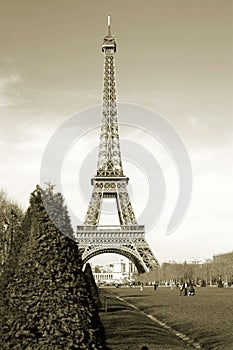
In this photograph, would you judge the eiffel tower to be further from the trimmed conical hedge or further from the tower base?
the trimmed conical hedge

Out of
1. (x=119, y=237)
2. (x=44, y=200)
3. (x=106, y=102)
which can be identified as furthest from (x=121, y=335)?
(x=106, y=102)

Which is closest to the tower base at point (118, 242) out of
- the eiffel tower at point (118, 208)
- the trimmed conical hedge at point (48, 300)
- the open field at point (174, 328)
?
the eiffel tower at point (118, 208)

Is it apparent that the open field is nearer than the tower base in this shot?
Yes

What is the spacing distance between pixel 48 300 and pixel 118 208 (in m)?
71.9

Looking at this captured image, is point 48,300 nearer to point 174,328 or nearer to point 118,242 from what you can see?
point 174,328

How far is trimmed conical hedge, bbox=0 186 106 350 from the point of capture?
762 cm

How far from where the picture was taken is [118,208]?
79.7 meters

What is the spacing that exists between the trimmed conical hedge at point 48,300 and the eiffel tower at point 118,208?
6420 centimetres

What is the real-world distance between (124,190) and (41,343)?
240ft

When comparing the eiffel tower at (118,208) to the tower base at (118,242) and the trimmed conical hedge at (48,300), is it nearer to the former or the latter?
the tower base at (118,242)

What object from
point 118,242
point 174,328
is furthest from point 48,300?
point 118,242

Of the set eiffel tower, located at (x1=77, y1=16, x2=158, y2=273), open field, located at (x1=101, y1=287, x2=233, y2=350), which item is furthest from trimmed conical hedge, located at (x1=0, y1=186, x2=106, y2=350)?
eiffel tower, located at (x1=77, y1=16, x2=158, y2=273)

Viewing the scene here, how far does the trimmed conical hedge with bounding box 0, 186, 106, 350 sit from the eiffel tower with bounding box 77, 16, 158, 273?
64201 mm

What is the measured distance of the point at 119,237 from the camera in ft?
252
